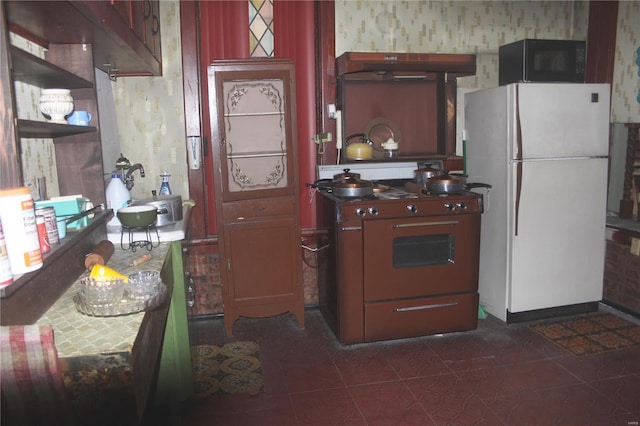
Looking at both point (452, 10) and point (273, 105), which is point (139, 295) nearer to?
point (273, 105)

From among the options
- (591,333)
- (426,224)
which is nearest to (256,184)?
(426,224)

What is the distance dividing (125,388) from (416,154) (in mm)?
3065

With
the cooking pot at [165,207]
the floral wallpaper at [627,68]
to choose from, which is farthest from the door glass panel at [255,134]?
the floral wallpaper at [627,68]

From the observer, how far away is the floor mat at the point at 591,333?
300 centimetres

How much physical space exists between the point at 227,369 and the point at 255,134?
1478 mm

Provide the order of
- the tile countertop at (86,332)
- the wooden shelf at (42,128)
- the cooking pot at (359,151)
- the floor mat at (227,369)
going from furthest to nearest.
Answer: the cooking pot at (359,151)
the floor mat at (227,369)
the wooden shelf at (42,128)
the tile countertop at (86,332)

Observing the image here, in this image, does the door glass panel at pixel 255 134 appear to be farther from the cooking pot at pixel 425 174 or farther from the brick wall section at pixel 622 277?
the brick wall section at pixel 622 277

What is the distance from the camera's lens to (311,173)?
3656mm

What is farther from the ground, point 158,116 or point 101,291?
point 158,116

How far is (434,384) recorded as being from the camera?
263 centimetres

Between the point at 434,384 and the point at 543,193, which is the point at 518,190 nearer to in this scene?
the point at 543,193

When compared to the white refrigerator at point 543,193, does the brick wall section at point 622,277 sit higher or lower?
lower

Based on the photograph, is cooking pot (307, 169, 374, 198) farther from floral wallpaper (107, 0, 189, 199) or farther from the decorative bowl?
the decorative bowl

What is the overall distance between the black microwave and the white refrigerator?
138mm
